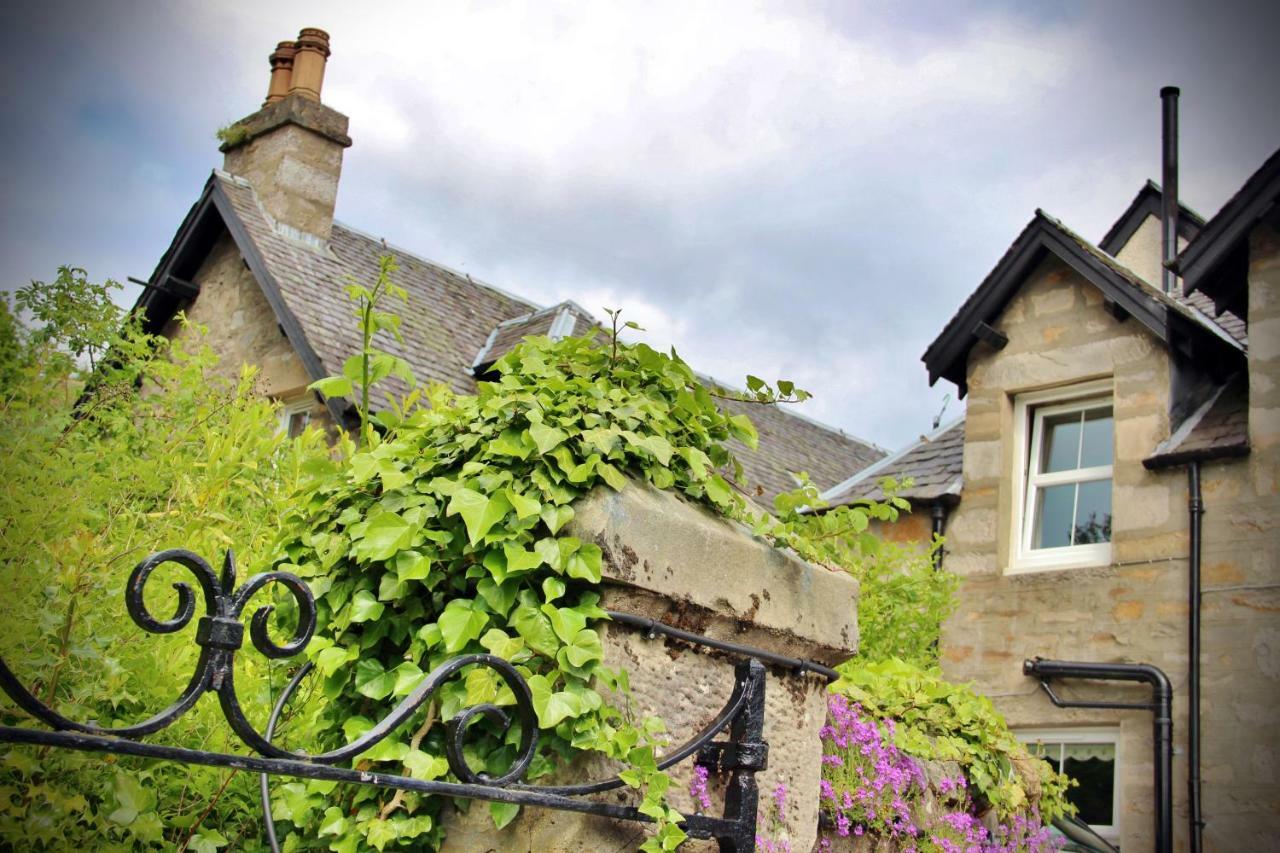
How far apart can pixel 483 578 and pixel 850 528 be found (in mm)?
1152

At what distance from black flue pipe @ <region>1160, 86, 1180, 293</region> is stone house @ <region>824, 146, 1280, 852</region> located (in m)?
0.58

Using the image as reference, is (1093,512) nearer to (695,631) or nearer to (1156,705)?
(1156,705)

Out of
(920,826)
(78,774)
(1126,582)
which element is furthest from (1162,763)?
(78,774)

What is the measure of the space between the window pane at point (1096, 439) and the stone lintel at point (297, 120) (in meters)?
8.82

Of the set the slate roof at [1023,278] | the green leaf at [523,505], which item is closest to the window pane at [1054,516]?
the slate roof at [1023,278]

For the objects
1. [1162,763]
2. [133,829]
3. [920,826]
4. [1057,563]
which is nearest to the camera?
[133,829]

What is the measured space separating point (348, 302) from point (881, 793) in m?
8.44

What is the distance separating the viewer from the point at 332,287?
12.2m

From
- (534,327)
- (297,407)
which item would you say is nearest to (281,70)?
(534,327)

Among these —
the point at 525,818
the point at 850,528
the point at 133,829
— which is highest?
the point at 850,528

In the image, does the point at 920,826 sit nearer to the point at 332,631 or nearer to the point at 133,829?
the point at 332,631

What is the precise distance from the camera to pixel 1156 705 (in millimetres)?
8000

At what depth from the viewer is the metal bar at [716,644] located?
6.95ft

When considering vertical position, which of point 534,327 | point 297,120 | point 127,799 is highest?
point 297,120
